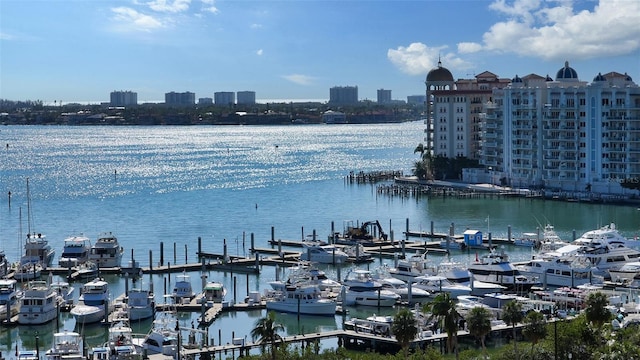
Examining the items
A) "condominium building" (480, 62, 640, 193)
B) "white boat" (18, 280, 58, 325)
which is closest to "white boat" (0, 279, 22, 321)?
"white boat" (18, 280, 58, 325)

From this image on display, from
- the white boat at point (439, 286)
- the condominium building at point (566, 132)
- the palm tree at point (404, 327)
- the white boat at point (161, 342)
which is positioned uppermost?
the condominium building at point (566, 132)

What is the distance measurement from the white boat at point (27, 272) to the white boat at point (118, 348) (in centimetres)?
1588

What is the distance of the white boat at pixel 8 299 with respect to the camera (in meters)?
45.1

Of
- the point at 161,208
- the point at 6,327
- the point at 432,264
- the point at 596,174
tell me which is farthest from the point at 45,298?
the point at 596,174

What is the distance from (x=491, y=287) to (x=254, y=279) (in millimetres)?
13147

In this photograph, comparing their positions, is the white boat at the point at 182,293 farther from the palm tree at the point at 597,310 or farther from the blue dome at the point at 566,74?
the blue dome at the point at 566,74

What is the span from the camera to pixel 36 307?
44.7m

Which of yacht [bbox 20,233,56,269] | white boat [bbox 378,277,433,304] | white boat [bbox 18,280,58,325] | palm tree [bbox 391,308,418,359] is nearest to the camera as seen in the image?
palm tree [bbox 391,308,418,359]

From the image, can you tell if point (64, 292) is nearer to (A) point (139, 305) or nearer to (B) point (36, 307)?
(B) point (36, 307)

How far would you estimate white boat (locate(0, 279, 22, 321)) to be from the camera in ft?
148

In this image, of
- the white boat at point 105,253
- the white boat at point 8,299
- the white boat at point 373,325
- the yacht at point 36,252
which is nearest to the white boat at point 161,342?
the white boat at point 373,325

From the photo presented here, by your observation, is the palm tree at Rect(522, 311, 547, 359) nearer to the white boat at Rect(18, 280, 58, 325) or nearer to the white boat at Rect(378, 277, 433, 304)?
the white boat at Rect(378, 277, 433, 304)

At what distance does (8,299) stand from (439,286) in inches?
750

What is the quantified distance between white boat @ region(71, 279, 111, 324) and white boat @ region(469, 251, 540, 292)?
17.1 meters
